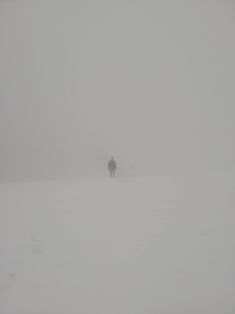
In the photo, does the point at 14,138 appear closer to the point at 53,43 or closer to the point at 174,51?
the point at 53,43

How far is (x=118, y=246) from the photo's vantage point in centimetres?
180

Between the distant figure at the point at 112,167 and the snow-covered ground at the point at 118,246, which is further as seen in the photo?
the distant figure at the point at 112,167

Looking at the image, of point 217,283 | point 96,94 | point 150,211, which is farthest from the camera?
point 96,94

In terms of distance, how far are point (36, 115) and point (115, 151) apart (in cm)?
51

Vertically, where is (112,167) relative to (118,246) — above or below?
above

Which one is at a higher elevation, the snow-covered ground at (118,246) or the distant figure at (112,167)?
the distant figure at (112,167)

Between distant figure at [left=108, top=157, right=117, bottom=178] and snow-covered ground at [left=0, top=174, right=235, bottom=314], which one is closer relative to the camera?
snow-covered ground at [left=0, top=174, right=235, bottom=314]

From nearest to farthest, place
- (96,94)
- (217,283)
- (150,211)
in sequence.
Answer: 1. (217,283)
2. (150,211)
3. (96,94)

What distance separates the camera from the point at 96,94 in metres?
2.03

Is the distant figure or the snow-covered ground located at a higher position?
the distant figure

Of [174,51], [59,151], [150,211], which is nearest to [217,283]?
[150,211]

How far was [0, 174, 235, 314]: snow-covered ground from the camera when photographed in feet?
5.48

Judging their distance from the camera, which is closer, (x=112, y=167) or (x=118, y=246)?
(x=118, y=246)

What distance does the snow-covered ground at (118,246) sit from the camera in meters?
1.67
